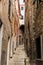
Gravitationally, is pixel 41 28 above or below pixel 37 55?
above

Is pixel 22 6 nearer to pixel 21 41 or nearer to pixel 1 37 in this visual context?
pixel 21 41

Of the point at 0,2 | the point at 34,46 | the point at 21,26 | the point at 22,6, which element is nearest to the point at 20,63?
the point at 34,46

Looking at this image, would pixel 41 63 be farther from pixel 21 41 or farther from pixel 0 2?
pixel 21 41

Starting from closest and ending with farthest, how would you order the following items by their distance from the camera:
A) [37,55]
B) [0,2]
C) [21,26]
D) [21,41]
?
[0,2] < [37,55] < [21,41] < [21,26]

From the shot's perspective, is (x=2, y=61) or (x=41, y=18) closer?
(x=2, y=61)

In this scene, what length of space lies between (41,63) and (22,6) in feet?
111

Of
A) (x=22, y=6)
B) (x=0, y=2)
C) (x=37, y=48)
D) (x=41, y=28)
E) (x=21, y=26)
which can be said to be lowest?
(x=37, y=48)

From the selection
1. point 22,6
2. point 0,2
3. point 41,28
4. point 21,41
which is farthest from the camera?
point 22,6

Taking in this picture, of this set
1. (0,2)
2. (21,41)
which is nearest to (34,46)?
(0,2)

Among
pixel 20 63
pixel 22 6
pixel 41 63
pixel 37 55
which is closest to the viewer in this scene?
pixel 41 63

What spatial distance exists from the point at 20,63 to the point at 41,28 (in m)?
4.34

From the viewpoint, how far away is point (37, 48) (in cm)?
1120

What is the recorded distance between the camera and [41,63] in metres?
9.29

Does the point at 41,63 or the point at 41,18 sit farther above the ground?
the point at 41,18
